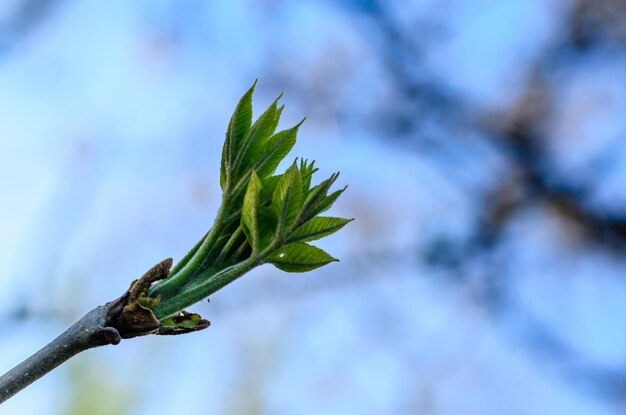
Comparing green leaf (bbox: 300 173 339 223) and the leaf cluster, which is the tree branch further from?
green leaf (bbox: 300 173 339 223)

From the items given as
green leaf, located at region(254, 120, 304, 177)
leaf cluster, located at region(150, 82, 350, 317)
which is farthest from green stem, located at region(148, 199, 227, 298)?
green leaf, located at region(254, 120, 304, 177)

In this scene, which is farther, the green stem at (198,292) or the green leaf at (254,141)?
the green leaf at (254,141)

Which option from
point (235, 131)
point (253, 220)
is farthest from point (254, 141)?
point (253, 220)

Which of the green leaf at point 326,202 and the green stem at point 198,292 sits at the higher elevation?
the green leaf at point 326,202

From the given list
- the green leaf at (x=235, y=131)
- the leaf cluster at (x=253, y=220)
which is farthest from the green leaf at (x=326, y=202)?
the green leaf at (x=235, y=131)

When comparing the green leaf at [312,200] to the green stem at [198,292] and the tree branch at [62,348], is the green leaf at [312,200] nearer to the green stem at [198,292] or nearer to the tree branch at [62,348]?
the green stem at [198,292]

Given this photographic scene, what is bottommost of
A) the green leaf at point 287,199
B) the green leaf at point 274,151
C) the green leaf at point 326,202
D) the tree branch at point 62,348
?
the tree branch at point 62,348
